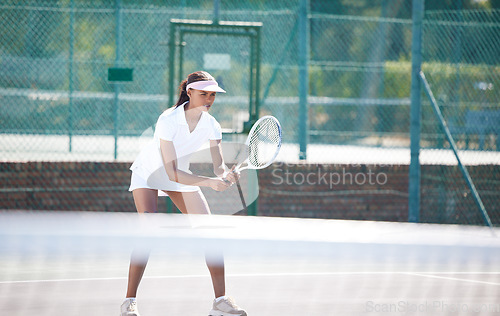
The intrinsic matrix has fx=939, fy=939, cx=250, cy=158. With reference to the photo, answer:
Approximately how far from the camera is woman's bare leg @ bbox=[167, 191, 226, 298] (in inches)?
213

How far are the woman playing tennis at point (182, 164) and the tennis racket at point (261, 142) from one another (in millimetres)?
371

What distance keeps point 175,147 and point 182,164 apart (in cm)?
11

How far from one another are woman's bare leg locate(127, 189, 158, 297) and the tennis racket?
2.12 feet

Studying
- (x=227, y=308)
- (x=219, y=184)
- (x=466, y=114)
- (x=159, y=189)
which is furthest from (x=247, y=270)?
(x=466, y=114)

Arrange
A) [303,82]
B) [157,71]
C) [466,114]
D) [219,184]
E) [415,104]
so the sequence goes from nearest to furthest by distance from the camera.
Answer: [219,184] → [415,104] → [303,82] → [157,71] → [466,114]

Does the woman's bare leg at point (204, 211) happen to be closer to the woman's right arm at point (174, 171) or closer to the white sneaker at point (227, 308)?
the white sneaker at point (227, 308)

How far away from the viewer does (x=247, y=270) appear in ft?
25.3

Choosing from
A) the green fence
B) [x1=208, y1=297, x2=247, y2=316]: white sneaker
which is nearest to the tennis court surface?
[x1=208, y1=297, x2=247, y2=316]: white sneaker

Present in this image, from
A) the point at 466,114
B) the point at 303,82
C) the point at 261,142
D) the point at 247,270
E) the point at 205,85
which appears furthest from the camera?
the point at 466,114

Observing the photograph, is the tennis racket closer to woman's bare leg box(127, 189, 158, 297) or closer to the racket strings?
the racket strings

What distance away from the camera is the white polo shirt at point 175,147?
17.9ft

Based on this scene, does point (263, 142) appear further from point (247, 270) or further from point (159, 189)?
point (247, 270)

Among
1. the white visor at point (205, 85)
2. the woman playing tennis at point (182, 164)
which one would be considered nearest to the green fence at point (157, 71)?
the woman playing tennis at point (182, 164)

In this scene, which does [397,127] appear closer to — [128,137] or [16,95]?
[128,137]
